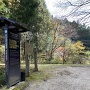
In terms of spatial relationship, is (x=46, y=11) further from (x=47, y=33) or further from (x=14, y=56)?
(x=14, y=56)

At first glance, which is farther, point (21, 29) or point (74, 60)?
point (74, 60)

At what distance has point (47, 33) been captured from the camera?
12.3 meters

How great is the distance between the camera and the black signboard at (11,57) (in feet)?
23.1

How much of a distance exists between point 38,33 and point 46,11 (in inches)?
55.4

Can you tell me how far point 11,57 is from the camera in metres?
7.29

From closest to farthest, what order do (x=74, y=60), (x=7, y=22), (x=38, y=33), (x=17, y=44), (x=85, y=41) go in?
(x=7, y=22) < (x=17, y=44) < (x=38, y=33) < (x=74, y=60) < (x=85, y=41)

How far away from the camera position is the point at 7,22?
23.8 ft

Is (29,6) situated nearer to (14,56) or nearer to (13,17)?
(13,17)

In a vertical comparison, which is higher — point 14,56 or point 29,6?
point 29,6

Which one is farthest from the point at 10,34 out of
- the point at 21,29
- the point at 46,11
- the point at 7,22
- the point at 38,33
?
the point at 46,11

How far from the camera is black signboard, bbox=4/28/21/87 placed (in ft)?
23.1

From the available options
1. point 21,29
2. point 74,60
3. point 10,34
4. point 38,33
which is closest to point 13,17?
point 38,33

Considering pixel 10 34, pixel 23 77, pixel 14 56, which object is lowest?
pixel 23 77

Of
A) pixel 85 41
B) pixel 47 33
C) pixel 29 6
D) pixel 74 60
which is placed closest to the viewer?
pixel 29 6
